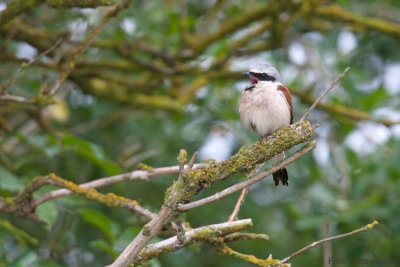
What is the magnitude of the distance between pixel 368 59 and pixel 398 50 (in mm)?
639

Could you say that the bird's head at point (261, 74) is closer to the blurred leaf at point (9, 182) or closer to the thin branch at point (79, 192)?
the thin branch at point (79, 192)

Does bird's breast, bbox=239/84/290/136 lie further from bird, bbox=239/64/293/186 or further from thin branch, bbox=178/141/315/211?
thin branch, bbox=178/141/315/211

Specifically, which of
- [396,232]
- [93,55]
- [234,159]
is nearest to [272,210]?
[396,232]

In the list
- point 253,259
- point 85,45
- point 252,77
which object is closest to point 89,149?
point 85,45

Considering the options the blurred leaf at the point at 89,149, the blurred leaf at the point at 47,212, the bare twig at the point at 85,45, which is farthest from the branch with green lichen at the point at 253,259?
the bare twig at the point at 85,45

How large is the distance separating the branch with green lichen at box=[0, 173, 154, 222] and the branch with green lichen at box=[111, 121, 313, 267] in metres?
0.76

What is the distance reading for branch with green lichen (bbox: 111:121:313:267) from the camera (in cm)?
300

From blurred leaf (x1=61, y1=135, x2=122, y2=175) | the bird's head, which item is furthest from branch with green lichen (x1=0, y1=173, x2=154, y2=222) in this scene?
the bird's head

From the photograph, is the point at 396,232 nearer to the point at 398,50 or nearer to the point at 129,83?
the point at 398,50

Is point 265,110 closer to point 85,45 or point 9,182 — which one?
point 85,45

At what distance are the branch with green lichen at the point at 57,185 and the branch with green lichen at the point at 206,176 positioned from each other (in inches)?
30.1

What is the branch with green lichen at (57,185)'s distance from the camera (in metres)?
3.91

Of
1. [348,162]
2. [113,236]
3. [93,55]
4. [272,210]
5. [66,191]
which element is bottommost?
[272,210]

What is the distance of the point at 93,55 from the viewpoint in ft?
22.8
